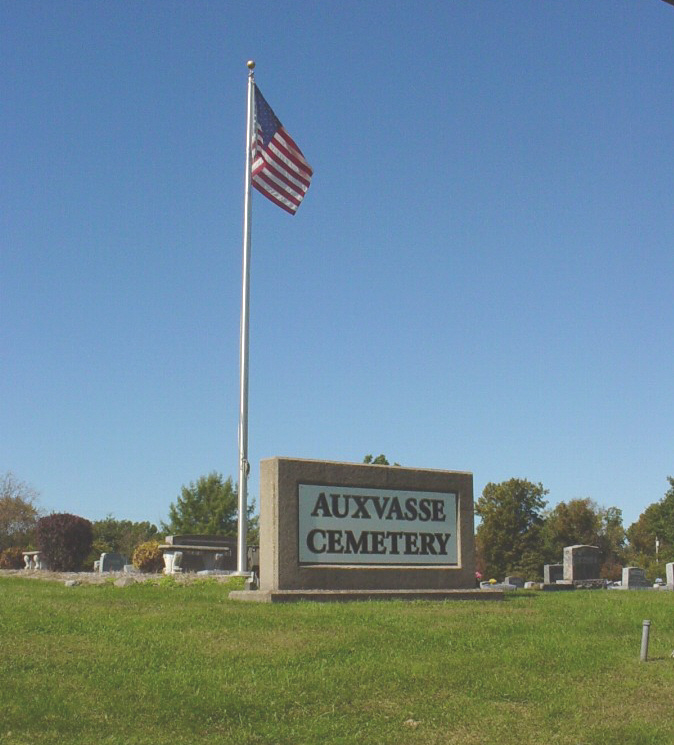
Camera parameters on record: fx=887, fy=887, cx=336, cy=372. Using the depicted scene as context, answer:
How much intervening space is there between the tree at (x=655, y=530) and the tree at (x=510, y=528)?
9.25 meters

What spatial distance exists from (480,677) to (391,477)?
5.98 meters

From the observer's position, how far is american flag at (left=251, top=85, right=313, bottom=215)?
21516 mm

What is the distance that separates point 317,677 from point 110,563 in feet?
68.8

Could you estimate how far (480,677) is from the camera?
894 cm

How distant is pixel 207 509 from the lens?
58.0 metres

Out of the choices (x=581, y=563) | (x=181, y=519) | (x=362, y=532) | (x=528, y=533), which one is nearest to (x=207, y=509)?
(x=181, y=519)

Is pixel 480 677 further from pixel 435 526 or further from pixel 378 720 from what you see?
pixel 435 526

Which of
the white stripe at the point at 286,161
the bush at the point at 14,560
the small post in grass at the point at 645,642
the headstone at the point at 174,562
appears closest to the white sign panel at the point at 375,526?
the small post in grass at the point at 645,642

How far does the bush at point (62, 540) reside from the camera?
2917cm

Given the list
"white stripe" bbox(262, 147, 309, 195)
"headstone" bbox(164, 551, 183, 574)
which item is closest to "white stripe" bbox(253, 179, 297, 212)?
"white stripe" bbox(262, 147, 309, 195)

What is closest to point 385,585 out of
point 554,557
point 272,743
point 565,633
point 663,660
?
point 565,633

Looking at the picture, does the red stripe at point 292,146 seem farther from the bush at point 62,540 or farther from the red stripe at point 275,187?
the bush at point 62,540

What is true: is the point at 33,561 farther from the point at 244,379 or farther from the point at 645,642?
the point at 645,642

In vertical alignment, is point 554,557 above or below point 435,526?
below
